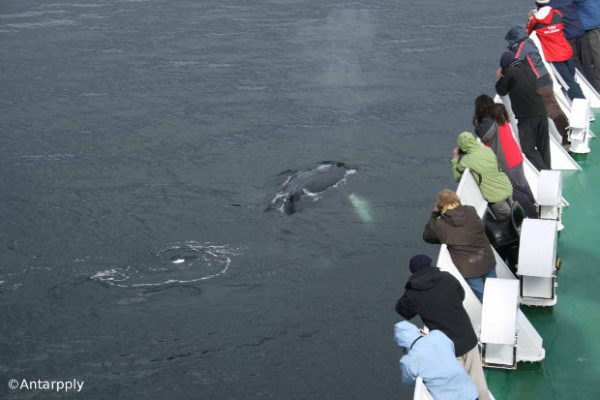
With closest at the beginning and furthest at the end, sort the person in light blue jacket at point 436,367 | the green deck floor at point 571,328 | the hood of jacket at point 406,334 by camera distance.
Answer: the person in light blue jacket at point 436,367 → the hood of jacket at point 406,334 → the green deck floor at point 571,328

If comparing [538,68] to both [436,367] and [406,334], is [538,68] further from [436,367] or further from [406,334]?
[436,367]

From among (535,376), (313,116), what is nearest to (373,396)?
(535,376)

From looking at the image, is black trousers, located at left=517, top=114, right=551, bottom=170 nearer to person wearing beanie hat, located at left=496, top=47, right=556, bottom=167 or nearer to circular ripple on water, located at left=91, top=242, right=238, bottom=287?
person wearing beanie hat, located at left=496, top=47, right=556, bottom=167

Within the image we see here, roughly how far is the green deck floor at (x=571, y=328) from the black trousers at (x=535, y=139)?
0.88 meters

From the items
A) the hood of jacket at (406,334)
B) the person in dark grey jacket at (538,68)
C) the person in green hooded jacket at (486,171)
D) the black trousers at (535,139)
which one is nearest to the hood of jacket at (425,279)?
the hood of jacket at (406,334)

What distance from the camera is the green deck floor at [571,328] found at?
886cm

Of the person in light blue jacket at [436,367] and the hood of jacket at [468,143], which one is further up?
the hood of jacket at [468,143]

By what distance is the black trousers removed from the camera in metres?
Answer: 12.7

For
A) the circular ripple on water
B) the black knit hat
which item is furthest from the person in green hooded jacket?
the circular ripple on water

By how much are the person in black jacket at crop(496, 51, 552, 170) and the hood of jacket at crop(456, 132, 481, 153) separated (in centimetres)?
215

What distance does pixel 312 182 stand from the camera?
839 inches

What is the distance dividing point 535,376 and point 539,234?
1.70 metres

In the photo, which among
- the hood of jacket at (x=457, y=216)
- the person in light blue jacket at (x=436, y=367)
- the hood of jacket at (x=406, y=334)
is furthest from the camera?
the hood of jacket at (x=457, y=216)

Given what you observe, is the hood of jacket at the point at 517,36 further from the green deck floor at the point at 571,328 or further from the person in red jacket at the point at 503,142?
the green deck floor at the point at 571,328
